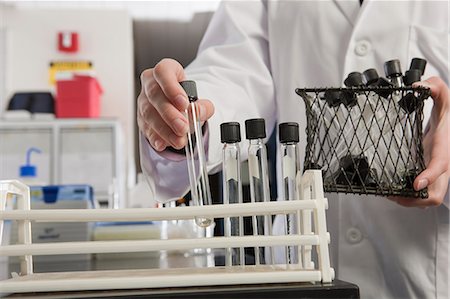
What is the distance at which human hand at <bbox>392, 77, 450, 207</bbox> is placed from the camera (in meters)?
0.62

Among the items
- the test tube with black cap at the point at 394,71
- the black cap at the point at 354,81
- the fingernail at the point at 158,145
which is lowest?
the fingernail at the point at 158,145

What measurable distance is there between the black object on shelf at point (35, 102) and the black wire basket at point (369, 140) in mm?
2888

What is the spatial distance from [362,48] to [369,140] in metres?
0.33

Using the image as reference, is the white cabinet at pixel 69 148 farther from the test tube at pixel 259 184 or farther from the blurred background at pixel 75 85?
the test tube at pixel 259 184

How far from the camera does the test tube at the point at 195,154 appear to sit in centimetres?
51

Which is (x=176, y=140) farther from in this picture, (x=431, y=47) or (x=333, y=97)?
(x=431, y=47)

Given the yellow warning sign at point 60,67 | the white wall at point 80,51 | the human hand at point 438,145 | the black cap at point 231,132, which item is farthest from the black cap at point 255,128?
the yellow warning sign at point 60,67

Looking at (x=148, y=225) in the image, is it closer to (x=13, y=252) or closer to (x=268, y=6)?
(x=268, y=6)

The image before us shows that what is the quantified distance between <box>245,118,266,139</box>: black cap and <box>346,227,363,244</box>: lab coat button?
0.42 meters

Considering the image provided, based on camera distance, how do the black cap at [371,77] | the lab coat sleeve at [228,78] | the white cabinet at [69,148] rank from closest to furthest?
1. the black cap at [371,77]
2. the lab coat sleeve at [228,78]
3. the white cabinet at [69,148]

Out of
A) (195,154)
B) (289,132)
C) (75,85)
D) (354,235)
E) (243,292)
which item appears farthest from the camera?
(75,85)

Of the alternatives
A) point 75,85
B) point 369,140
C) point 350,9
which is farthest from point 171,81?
point 75,85

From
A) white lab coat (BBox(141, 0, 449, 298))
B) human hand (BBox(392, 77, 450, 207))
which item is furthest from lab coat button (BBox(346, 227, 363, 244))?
human hand (BBox(392, 77, 450, 207))

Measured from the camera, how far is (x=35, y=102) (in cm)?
326
